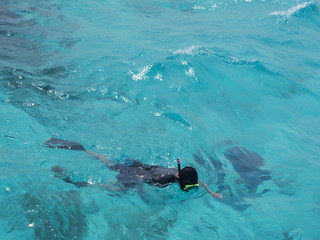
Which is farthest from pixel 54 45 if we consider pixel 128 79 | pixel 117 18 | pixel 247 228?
pixel 247 228

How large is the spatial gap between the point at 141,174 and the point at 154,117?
2009 millimetres

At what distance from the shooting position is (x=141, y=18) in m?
13.3

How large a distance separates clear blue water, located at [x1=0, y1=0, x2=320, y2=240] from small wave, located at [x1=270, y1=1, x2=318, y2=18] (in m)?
1.08

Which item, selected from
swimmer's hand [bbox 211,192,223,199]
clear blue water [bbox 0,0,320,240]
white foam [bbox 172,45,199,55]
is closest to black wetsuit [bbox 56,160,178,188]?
clear blue water [bbox 0,0,320,240]

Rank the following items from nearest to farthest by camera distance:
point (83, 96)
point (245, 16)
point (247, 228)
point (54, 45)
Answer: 1. point (247, 228)
2. point (83, 96)
3. point (54, 45)
4. point (245, 16)

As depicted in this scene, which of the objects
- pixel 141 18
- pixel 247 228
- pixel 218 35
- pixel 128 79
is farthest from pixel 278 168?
pixel 141 18

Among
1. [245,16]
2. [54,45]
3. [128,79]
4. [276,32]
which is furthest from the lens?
[245,16]

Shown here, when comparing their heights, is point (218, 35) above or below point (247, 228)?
above

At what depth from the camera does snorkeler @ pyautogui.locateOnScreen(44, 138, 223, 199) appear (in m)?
4.96

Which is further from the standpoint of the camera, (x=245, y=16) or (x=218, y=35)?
(x=245, y=16)

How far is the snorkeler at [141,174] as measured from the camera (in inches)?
195

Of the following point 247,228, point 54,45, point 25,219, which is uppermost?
point 54,45

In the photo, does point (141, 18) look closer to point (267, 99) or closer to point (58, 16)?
point (58, 16)

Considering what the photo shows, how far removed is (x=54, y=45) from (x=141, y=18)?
13.9 feet
